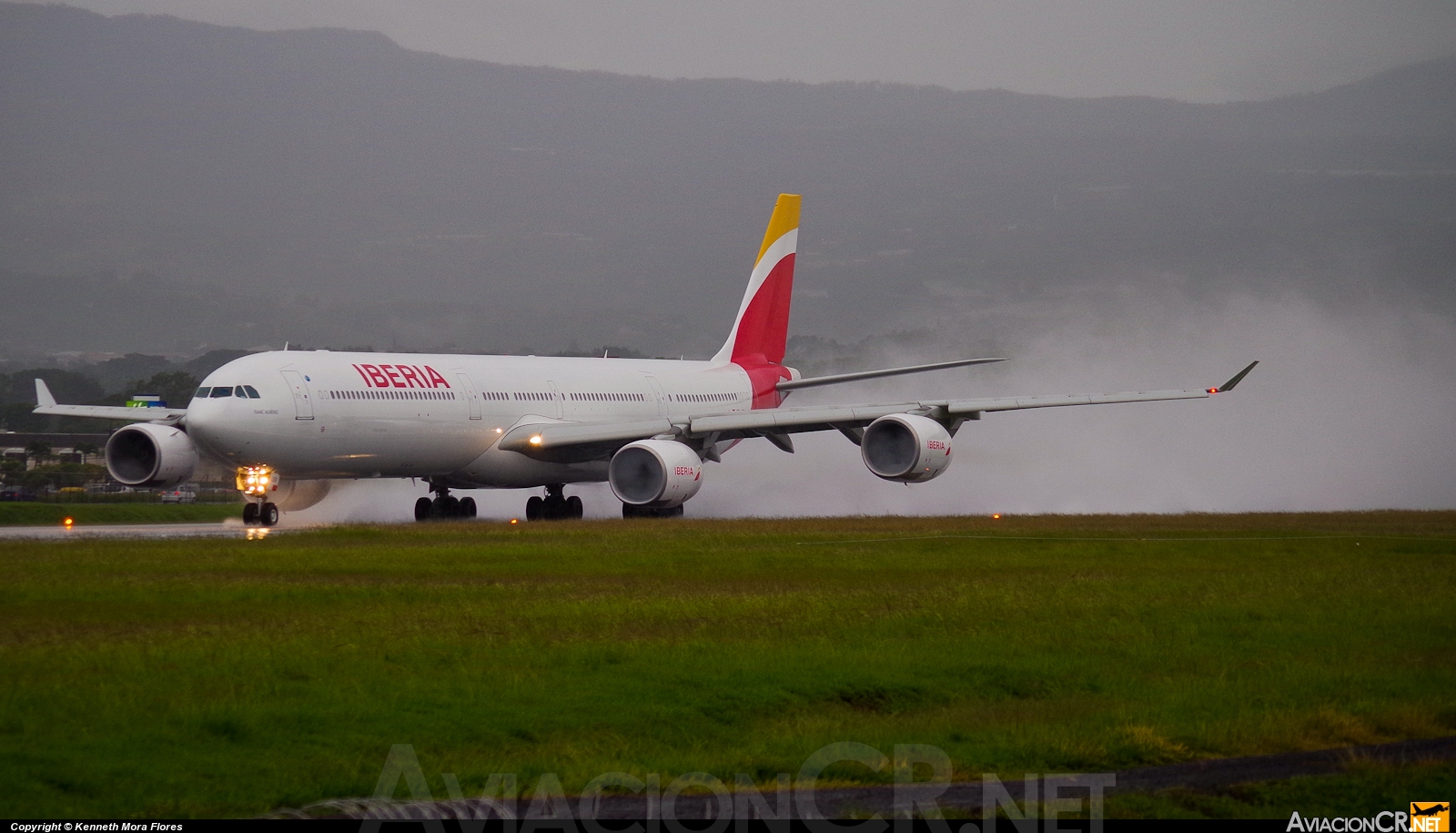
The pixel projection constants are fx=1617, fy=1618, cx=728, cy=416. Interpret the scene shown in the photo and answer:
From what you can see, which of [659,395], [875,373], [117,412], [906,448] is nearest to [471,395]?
[659,395]

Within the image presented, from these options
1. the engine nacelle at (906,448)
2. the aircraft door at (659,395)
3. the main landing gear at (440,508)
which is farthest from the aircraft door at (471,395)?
the engine nacelle at (906,448)

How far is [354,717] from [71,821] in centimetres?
279

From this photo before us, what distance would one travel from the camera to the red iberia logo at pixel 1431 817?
329 inches

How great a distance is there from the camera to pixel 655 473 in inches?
1396

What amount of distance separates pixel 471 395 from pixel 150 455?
683cm

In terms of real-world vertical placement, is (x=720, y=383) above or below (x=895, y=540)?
above

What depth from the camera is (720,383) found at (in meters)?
44.6

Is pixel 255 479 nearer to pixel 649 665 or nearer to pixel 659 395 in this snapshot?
pixel 659 395

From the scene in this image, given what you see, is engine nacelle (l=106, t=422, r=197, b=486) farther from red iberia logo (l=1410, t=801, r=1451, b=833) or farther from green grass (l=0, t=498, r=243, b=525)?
red iberia logo (l=1410, t=801, r=1451, b=833)

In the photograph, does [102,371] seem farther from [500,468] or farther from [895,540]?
[895,540]

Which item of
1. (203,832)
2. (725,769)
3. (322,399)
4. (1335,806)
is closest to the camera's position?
(203,832)

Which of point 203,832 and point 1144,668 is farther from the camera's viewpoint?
point 1144,668

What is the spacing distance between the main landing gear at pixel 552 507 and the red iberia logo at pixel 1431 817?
32.1m

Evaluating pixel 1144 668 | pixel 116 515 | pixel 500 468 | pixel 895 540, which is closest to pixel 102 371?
pixel 116 515
